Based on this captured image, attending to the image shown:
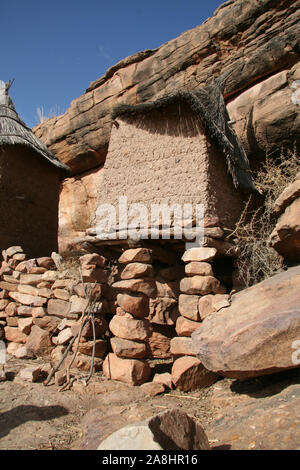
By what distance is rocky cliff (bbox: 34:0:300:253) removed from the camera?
5258 mm

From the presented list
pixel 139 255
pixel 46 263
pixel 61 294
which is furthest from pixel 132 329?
pixel 46 263

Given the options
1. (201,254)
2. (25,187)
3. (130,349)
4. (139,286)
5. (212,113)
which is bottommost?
(130,349)

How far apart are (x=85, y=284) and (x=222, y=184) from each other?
2.16 meters

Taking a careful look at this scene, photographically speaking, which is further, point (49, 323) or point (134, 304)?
point (49, 323)

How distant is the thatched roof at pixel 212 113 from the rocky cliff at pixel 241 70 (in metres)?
1.01

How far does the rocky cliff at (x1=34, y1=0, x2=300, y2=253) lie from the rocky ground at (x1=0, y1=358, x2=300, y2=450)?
3993mm

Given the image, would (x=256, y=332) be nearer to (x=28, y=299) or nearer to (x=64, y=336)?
(x=64, y=336)

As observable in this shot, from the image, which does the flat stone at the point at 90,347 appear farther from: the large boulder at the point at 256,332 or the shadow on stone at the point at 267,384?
the shadow on stone at the point at 267,384

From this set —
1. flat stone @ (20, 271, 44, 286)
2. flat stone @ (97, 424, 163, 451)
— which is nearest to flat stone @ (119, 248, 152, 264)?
flat stone @ (20, 271, 44, 286)

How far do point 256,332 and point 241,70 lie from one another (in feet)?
15.9

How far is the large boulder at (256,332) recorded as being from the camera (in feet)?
8.20

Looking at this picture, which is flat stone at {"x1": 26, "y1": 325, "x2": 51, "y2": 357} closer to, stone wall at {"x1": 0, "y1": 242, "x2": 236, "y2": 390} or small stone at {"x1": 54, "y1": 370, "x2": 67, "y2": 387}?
stone wall at {"x1": 0, "y1": 242, "x2": 236, "y2": 390}

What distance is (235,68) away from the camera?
589cm
